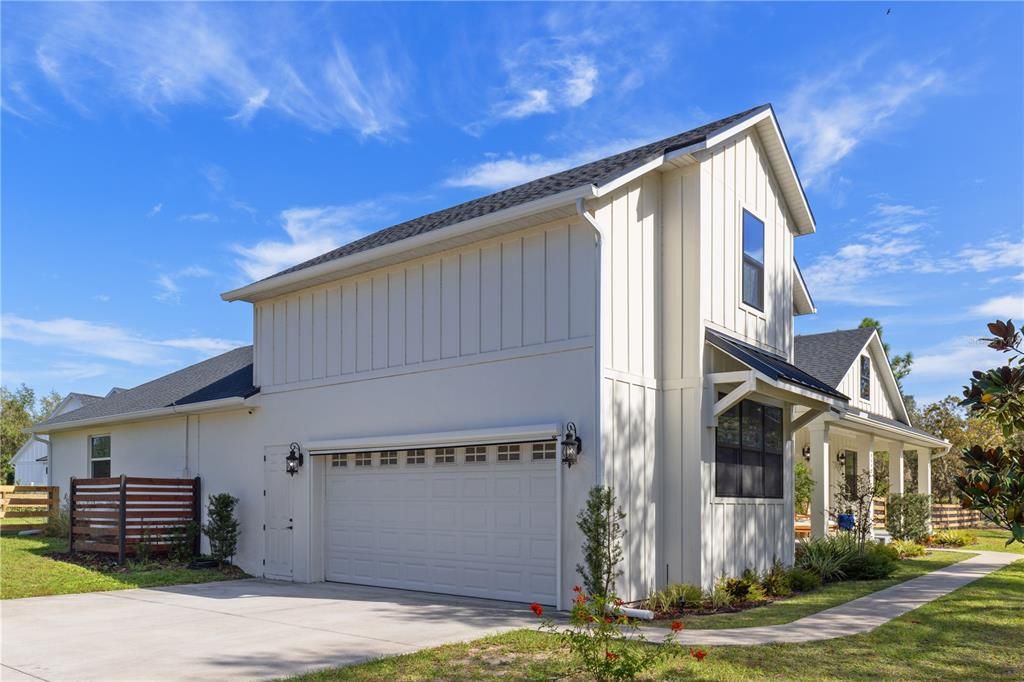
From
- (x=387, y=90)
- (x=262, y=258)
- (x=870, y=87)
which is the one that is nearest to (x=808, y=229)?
(x=870, y=87)

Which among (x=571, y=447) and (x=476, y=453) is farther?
(x=476, y=453)

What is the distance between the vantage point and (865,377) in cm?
2389

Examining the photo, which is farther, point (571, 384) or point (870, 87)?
point (870, 87)

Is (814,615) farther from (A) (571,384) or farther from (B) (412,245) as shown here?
(B) (412,245)

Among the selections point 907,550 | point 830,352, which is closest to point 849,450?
point 830,352

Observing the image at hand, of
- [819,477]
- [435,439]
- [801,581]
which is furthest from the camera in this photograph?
[819,477]

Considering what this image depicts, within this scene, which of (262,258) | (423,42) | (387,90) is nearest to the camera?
(423,42)

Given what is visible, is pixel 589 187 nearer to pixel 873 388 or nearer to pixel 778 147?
pixel 778 147

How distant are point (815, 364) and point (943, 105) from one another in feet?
30.1

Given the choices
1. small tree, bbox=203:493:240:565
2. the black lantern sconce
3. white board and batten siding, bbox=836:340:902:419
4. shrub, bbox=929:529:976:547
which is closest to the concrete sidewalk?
the black lantern sconce

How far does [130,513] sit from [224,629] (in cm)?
703

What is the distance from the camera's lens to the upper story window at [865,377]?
23.5 metres

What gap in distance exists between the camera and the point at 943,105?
1509cm

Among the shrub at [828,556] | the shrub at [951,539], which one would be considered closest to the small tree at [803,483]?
the shrub at [951,539]
